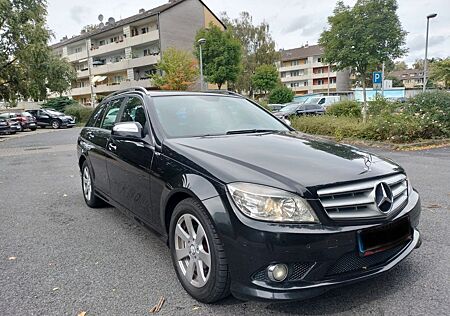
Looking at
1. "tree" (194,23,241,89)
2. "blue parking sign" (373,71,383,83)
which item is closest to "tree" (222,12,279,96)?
"tree" (194,23,241,89)

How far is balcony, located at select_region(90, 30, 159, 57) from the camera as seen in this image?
43.1m

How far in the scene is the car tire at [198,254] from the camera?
2.53m

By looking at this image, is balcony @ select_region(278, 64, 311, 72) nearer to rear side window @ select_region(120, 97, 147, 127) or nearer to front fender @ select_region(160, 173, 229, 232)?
rear side window @ select_region(120, 97, 147, 127)

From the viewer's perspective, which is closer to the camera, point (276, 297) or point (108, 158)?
point (276, 297)

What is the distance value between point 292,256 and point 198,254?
78 centimetres

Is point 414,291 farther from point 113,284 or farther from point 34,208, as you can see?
point 34,208

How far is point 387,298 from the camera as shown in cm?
273

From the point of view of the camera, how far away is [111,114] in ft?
15.8

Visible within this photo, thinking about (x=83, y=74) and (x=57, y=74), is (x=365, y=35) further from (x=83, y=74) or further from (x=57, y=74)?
(x=83, y=74)

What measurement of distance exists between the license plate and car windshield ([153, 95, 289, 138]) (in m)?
1.67

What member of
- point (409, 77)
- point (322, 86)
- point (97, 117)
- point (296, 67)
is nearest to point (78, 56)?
point (296, 67)

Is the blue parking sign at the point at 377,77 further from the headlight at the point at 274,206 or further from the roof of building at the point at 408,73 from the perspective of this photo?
the roof of building at the point at 408,73

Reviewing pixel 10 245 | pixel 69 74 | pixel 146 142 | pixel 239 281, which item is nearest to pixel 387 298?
pixel 239 281

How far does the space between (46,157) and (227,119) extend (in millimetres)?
10169
